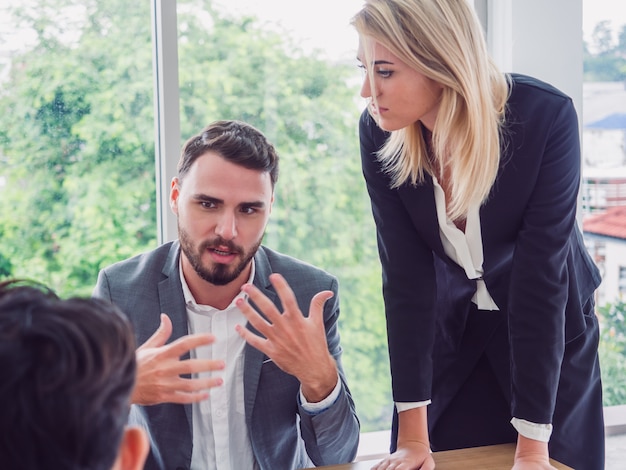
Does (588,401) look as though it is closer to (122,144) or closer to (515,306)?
(515,306)

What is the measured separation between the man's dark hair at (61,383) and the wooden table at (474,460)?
3.04ft

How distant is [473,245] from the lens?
174 cm

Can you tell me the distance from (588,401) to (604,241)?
4.66ft

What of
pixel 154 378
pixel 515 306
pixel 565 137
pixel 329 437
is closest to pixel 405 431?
pixel 329 437

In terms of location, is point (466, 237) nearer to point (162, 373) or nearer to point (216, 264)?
point (216, 264)

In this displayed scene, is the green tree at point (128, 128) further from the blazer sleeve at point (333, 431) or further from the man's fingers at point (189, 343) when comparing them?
the man's fingers at point (189, 343)

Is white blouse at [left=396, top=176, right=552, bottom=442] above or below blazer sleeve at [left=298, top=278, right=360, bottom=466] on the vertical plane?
above

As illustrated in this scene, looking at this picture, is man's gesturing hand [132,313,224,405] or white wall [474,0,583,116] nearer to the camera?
man's gesturing hand [132,313,224,405]

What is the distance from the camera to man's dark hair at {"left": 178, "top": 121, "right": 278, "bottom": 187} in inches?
75.7

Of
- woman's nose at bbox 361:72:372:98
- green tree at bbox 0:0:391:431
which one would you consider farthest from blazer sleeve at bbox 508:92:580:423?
green tree at bbox 0:0:391:431

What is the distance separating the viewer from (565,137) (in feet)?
5.41

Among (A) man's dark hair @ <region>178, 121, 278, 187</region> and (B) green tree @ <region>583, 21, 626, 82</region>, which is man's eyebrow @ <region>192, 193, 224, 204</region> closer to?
(A) man's dark hair @ <region>178, 121, 278, 187</region>

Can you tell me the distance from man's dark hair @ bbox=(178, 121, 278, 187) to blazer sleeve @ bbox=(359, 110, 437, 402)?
283 mm

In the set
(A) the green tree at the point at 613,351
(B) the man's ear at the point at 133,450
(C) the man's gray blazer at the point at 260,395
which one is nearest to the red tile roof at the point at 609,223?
(A) the green tree at the point at 613,351
